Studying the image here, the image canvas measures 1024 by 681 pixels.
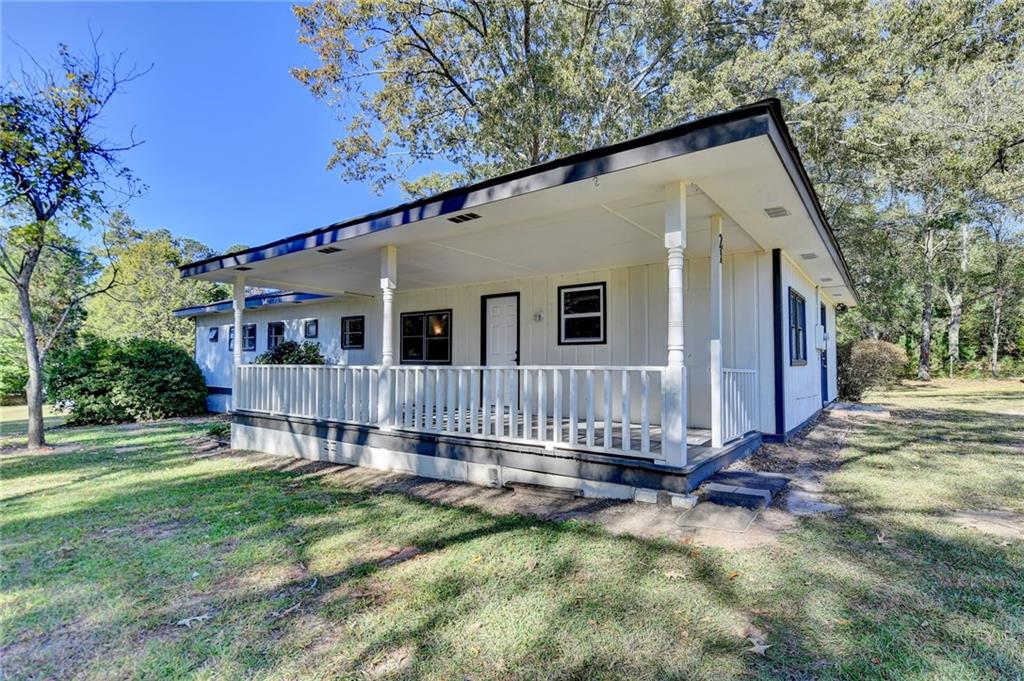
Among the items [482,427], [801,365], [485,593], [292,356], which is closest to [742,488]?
[485,593]

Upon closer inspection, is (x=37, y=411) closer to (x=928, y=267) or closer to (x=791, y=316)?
(x=791, y=316)

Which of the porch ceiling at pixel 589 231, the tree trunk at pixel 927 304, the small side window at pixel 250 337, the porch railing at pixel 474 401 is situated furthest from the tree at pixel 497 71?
the tree trunk at pixel 927 304

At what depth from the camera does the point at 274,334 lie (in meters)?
12.7

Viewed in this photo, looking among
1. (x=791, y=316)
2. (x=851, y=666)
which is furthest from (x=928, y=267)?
(x=851, y=666)

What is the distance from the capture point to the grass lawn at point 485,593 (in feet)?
7.08

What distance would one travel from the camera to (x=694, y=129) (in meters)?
3.29

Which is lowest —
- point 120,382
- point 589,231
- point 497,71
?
point 120,382

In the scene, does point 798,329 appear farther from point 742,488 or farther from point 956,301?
point 956,301

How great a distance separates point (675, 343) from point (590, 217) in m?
1.70

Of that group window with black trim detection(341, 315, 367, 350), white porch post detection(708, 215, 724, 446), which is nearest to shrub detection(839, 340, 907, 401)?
white porch post detection(708, 215, 724, 446)

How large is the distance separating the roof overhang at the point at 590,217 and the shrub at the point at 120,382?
6564 millimetres

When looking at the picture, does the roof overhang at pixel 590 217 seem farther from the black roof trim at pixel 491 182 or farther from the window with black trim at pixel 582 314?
the window with black trim at pixel 582 314

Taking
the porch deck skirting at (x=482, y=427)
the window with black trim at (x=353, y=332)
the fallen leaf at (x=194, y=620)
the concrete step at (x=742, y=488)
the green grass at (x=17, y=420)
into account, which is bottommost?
the green grass at (x=17, y=420)

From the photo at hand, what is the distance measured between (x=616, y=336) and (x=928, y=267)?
19098 millimetres
